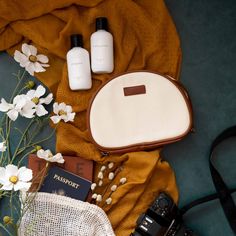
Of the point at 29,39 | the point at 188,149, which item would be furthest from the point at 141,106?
the point at 29,39

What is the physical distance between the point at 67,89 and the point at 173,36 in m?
0.32

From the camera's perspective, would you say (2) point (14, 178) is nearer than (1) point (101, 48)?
Yes

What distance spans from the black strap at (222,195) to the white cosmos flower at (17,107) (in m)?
0.48

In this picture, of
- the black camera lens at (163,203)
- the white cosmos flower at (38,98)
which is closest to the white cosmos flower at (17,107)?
the white cosmos flower at (38,98)

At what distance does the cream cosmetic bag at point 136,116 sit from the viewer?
3.72 feet

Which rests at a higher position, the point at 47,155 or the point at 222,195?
the point at 47,155

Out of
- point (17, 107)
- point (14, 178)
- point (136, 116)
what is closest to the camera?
point (14, 178)

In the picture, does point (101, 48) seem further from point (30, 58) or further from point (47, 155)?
point (47, 155)

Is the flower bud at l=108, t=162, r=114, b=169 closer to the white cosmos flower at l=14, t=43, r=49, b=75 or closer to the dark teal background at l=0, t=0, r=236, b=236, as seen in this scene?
the dark teal background at l=0, t=0, r=236, b=236

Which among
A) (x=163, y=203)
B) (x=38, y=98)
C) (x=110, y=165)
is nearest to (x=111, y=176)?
(x=110, y=165)

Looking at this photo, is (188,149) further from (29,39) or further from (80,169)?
(29,39)

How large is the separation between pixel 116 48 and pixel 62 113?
0.23 metres

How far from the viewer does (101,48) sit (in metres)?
1.13

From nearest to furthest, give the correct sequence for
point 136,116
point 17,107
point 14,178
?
point 14,178, point 17,107, point 136,116
